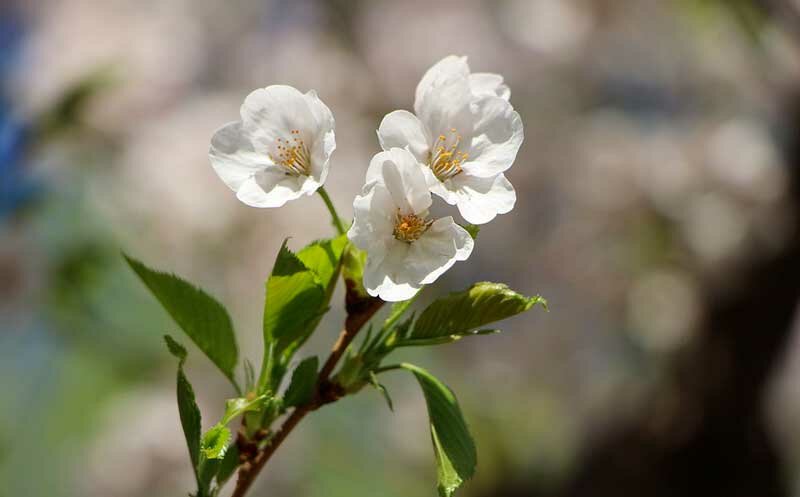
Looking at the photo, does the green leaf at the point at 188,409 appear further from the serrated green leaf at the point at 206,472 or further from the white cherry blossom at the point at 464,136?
the white cherry blossom at the point at 464,136

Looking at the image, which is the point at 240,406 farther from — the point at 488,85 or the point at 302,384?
the point at 488,85

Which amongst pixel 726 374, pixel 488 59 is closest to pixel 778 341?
pixel 726 374

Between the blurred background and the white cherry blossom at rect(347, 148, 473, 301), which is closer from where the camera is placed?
the white cherry blossom at rect(347, 148, 473, 301)

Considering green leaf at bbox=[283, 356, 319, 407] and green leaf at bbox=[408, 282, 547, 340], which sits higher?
green leaf at bbox=[283, 356, 319, 407]

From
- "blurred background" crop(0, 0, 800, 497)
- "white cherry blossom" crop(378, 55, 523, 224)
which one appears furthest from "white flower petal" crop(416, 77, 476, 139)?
"blurred background" crop(0, 0, 800, 497)

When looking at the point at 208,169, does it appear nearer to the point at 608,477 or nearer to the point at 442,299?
the point at 608,477

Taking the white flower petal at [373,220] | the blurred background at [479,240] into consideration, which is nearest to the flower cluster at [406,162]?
the white flower petal at [373,220]

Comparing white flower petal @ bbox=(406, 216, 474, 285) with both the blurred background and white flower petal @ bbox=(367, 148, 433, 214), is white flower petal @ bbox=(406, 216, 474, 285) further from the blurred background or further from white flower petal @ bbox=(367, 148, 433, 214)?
the blurred background
